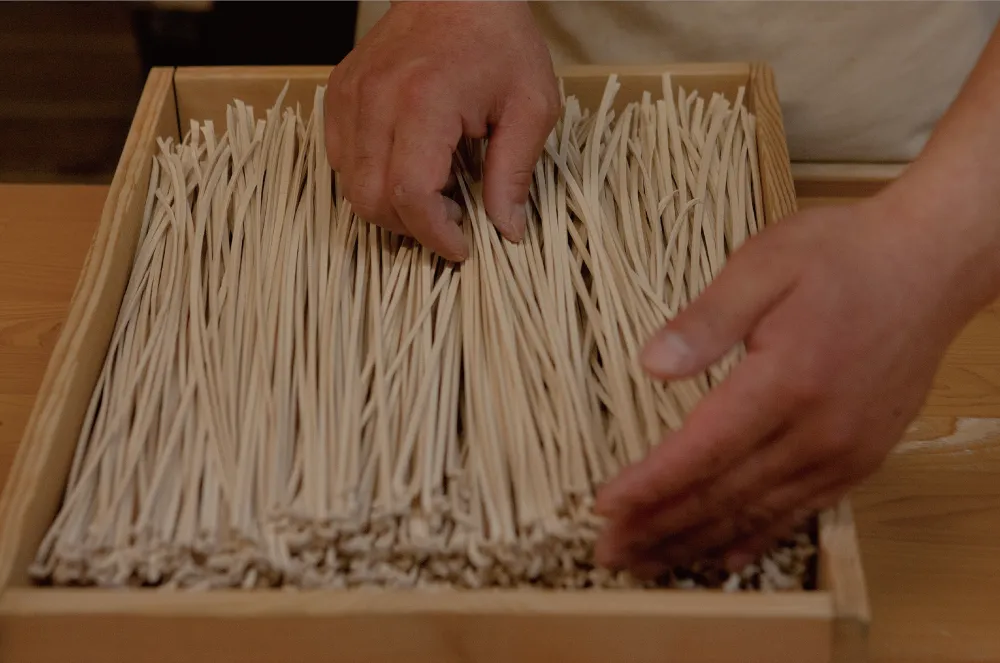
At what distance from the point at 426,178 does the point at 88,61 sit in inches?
47.6

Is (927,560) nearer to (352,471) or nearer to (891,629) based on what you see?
(891,629)

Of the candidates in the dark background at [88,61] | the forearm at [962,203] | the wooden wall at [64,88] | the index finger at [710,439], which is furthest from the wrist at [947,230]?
the wooden wall at [64,88]

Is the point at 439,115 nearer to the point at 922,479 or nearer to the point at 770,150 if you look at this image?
the point at 770,150

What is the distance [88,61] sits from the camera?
1617 mm

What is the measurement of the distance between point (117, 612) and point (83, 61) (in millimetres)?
1373

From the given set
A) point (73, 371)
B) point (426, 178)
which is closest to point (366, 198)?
point (426, 178)

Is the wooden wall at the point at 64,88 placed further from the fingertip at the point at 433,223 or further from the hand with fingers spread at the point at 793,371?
the hand with fingers spread at the point at 793,371

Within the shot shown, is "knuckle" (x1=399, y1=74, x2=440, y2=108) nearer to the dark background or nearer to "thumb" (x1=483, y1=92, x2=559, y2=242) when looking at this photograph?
"thumb" (x1=483, y1=92, x2=559, y2=242)

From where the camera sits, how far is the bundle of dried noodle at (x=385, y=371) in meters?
0.54

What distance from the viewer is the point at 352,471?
0.56m

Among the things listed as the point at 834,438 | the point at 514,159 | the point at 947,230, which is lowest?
the point at 834,438

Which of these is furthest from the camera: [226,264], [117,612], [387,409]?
[226,264]

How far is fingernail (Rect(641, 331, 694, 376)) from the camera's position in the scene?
0.49 metres

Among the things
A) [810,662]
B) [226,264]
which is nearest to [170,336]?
[226,264]
